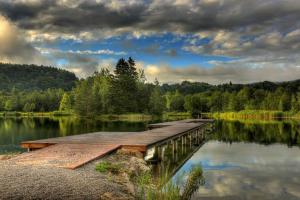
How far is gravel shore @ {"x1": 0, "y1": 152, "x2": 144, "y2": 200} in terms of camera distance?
826 centimetres

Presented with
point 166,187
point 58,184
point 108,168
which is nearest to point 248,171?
point 166,187

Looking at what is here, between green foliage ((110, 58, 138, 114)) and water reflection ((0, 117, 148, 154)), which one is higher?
green foliage ((110, 58, 138, 114))

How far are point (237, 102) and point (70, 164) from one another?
104 meters

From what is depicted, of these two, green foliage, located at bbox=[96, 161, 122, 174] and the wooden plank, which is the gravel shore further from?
the wooden plank

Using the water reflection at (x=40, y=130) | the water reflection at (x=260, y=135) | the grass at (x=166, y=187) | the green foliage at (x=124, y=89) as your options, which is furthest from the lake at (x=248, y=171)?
the green foliage at (x=124, y=89)

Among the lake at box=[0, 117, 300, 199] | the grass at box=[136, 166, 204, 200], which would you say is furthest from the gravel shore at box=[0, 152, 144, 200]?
the lake at box=[0, 117, 300, 199]

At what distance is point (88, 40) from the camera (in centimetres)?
6012

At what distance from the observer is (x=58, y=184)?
8.98m

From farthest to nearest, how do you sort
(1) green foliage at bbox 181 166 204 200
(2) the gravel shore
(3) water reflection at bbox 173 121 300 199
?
1. (3) water reflection at bbox 173 121 300 199
2. (1) green foliage at bbox 181 166 204 200
3. (2) the gravel shore

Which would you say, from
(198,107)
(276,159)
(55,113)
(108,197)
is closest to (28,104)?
(55,113)

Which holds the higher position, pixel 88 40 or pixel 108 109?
pixel 88 40

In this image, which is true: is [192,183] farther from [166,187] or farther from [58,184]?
[58,184]

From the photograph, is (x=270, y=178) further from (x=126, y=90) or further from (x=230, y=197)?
(x=126, y=90)

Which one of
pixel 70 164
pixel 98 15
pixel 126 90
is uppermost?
pixel 98 15
